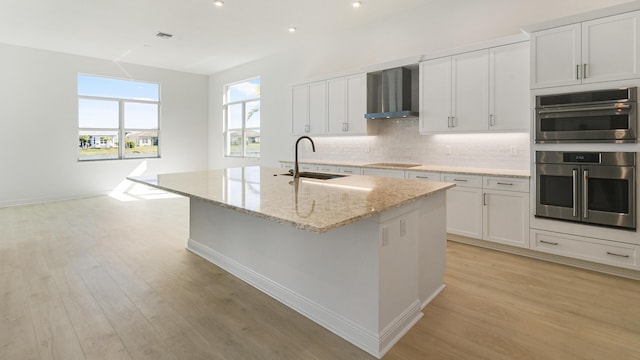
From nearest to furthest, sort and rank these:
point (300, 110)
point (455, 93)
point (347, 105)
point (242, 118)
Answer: point (455, 93) → point (347, 105) → point (300, 110) → point (242, 118)

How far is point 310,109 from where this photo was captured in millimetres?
5934

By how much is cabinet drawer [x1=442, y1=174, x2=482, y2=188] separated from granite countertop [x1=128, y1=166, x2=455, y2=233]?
52.4 inches

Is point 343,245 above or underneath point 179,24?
underneath

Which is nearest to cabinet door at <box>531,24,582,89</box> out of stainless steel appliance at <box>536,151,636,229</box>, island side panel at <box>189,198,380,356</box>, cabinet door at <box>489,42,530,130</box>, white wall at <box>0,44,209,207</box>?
cabinet door at <box>489,42,530,130</box>

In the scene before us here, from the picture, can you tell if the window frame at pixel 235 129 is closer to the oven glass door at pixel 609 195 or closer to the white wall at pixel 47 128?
the white wall at pixel 47 128

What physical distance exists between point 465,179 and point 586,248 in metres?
1.24

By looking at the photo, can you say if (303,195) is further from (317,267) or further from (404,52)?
(404,52)

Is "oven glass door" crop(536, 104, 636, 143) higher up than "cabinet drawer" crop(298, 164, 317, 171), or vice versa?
"oven glass door" crop(536, 104, 636, 143)

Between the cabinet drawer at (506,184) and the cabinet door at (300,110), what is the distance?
330 centimetres

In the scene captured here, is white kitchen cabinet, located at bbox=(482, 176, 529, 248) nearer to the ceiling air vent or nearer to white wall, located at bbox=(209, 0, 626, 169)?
white wall, located at bbox=(209, 0, 626, 169)

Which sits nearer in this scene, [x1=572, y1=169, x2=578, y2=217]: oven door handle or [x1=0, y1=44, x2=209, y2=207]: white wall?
[x1=572, y1=169, x2=578, y2=217]: oven door handle

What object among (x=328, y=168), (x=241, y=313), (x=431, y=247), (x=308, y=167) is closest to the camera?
(x=241, y=313)

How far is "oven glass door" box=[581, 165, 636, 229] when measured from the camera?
2852 mm

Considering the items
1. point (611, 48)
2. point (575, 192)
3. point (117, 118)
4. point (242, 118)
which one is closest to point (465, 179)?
point (575, 192)
